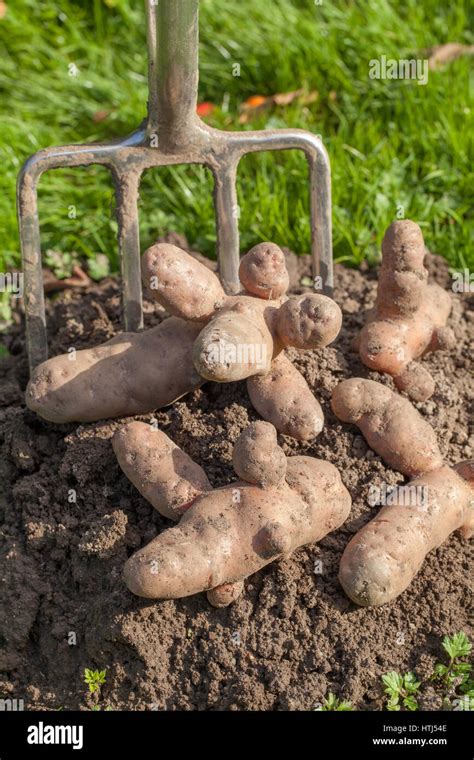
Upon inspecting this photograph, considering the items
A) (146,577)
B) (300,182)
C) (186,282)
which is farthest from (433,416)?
(300,182)

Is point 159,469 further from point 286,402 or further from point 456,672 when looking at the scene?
point 456,672

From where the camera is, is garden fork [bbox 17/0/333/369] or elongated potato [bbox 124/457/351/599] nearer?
elongated potato [bbox 124/457/351/599]

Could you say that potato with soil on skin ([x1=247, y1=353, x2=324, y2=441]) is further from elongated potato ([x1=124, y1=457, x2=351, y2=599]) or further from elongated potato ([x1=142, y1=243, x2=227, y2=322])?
elongated potato ([x1=142, y1=243, x2=227, y2=322])

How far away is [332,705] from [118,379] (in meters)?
1.01

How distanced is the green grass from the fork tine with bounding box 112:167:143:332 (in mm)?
688

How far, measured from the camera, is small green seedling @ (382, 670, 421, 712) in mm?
2410

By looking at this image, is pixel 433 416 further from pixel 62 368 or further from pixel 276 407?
pixel 62 368

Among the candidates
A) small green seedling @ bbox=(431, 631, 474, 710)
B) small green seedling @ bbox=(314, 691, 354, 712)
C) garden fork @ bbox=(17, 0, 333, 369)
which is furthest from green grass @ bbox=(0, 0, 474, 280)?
small green seedling @ bbox=(314, 691, 354, 712)

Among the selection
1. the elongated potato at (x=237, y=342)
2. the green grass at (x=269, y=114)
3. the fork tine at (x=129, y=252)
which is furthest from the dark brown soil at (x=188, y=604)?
the green grass at (x=269, y=114)

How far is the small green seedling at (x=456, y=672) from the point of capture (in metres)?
2.46

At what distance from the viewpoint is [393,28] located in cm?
429

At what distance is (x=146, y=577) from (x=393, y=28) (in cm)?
298

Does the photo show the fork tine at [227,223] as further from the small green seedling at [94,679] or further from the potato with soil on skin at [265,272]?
the small green seedling at [94,679]

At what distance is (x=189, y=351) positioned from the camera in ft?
8.77
